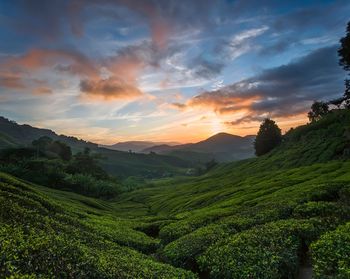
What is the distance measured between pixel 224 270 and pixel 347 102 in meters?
97.0

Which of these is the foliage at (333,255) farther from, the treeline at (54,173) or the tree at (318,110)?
the tree at (318,110)

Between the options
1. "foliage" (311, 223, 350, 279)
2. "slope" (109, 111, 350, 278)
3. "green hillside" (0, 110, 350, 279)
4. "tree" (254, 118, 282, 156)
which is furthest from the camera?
"tree" (254, 118, 282, 156)

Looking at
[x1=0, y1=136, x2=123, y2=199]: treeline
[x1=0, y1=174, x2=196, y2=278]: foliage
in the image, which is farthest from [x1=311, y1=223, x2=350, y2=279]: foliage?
[x1=0, y1=136, x2=123, y2=199]: treeline

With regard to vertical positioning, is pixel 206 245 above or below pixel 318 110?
below

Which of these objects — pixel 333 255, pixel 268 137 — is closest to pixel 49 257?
pixel 333 255

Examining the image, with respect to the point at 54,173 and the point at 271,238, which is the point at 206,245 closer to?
the point at 271,238

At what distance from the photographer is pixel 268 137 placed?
508 feet

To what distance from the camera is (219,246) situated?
30531 millimetres

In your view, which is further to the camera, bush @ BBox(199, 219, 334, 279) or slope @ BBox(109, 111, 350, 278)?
bush @ BBox(199, 219, 334, 279)

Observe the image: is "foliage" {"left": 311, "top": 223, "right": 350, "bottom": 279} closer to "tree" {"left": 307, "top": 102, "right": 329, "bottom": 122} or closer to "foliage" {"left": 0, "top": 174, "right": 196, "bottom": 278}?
"foliage" {"left": 0, "top": 174, "right": 196, "bottom": 278}

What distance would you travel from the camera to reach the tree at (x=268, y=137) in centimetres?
15450

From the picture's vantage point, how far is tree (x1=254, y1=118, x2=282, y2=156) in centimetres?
15450

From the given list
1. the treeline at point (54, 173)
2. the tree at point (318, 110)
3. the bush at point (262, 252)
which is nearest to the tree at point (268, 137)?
the tree at point (318, 110)

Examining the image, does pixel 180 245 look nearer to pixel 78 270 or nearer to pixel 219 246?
pixel 219 246
